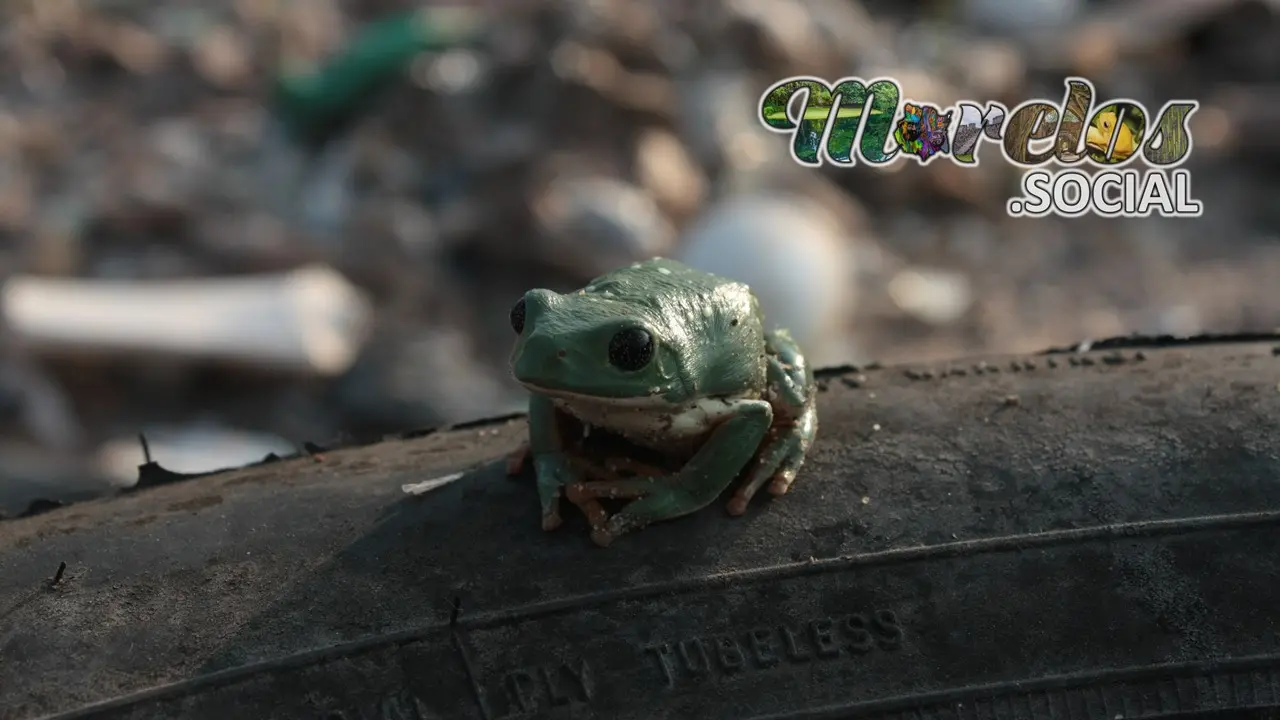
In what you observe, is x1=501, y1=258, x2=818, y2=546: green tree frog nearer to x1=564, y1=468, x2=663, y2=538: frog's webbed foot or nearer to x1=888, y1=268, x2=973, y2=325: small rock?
x1=564, y1=468, x2=663, y2=538: frog's webbed foot

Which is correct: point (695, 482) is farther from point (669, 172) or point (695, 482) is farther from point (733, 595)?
point (669, 172)

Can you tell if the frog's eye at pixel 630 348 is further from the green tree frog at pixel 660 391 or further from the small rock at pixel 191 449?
the small rock at pixel 191 449

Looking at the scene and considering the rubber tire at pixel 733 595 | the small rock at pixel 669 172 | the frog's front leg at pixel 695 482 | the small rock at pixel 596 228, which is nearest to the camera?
the rubber tire at pixel 733 595

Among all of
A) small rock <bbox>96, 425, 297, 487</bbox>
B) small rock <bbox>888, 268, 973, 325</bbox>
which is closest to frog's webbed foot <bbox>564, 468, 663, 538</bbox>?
small rock <bbox>96, 425, 297, 487</bbox>

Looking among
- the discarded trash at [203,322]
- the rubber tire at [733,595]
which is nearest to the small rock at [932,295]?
the discarded trash at [203,322]

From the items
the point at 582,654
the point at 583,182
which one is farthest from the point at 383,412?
the point at 582,654

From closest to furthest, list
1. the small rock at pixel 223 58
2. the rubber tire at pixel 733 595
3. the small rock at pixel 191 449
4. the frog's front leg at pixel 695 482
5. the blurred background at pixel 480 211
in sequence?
the rubber tire at pixel 733 595 < the frog's front leg at pixel 695 482 < the small rock at pixel 191 449 < the blurred background at pixel 480 211 < the small rock at pixel 223 58

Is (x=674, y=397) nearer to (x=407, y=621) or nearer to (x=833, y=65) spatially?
(x=407, y=621)

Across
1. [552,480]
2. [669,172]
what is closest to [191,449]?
[669,172]
